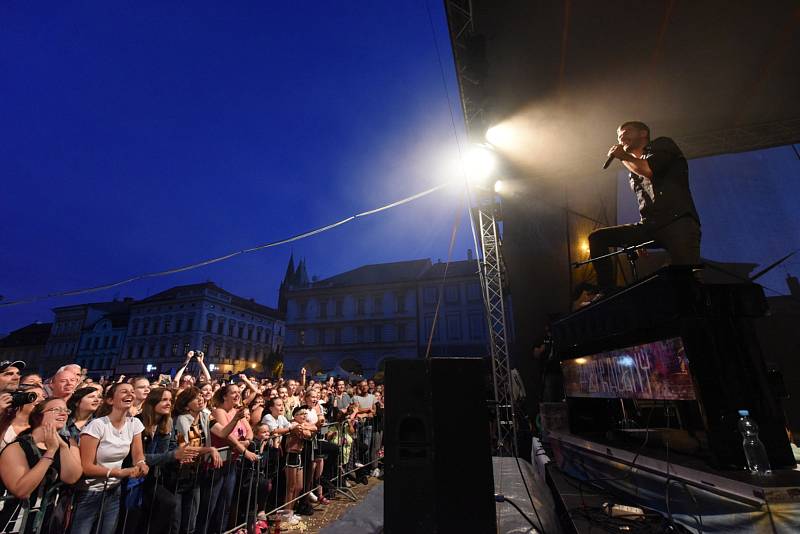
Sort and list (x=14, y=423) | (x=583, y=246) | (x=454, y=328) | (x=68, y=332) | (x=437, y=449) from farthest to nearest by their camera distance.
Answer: (x=68, y=332) → (x=454, y=328) → (x=583, y=246) → (x=14, y=423) → (x=437, y=449)

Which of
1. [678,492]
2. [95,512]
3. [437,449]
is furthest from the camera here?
[95,512]

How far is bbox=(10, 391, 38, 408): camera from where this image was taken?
2693mm

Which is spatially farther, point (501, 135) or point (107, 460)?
point (501, 135)

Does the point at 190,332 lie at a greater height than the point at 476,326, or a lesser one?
greater

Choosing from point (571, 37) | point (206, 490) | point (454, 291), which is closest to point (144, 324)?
point (454, 291)

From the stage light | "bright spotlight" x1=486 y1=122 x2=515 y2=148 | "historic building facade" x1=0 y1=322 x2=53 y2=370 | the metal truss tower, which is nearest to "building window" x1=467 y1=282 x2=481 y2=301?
the metal truss tower

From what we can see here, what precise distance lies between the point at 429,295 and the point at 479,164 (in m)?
26.3

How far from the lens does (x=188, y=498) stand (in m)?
3.88

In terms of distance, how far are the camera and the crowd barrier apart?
2.16 feet

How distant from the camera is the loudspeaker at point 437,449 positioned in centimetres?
206

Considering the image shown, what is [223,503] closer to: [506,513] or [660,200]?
[506,513]

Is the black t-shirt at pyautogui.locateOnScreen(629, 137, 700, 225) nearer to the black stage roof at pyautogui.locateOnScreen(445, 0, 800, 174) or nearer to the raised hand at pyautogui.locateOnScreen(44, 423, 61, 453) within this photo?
the black stage roof at pyautogui.locateOnScreen(445, 0, 800, 174)

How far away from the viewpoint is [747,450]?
216 centimetres

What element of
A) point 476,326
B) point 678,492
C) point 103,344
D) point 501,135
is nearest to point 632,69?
point 501,135
